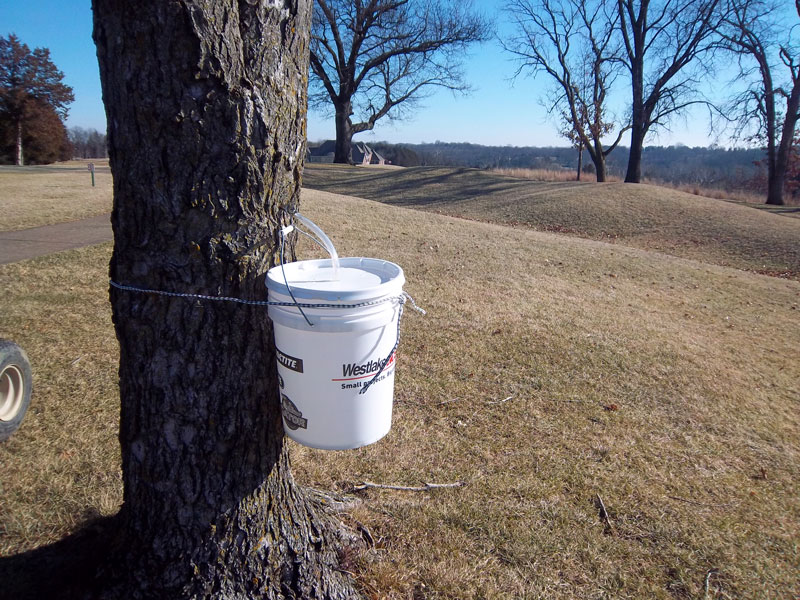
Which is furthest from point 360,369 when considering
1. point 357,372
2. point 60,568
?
point 60,568

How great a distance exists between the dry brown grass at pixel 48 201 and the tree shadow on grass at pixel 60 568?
7.99 m

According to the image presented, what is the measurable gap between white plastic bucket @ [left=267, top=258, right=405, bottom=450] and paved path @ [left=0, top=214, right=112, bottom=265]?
6.44m

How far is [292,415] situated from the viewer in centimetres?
180

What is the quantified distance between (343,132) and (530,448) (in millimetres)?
35617

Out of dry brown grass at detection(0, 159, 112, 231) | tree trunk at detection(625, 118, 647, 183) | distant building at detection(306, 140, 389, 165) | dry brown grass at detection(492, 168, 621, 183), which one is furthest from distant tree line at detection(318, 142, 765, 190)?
dry brown grass at detection(0, 159, 112, 231)

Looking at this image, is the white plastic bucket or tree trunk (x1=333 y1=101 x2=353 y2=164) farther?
tree trunk (x1=333 y1=101 x2=353 y2=164)

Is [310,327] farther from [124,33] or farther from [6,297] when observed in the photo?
[6,297]

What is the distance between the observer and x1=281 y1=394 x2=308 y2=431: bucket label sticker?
1771 mm

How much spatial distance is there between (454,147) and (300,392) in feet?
386

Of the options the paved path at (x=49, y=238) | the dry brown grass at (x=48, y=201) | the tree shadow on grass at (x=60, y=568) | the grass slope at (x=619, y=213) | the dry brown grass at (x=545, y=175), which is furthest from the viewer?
the dry brown grass at (x=545, y=175)

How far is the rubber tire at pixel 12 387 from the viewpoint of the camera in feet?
10.1

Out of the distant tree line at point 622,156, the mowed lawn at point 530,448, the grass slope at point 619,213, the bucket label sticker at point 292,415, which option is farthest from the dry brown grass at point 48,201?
the distant tree line at point 622,156

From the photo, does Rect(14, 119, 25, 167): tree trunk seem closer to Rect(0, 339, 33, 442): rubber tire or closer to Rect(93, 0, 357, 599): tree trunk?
Rect(0, 339, 33, 442): rubber tire

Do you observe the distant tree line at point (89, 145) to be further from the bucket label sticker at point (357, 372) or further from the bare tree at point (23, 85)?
the bucket label sticker at point (357, 372)
